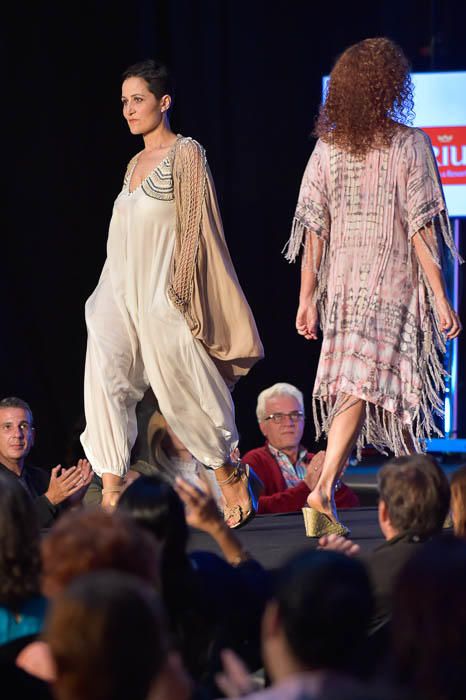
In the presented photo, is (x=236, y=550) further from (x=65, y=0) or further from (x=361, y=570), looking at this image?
(x=65, y=0)

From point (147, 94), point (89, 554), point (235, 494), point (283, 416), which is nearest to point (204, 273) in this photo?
point (147, 94)

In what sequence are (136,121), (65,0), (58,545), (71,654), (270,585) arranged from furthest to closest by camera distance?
(65,0)
(136,121)
(270,585)
(58,545)
(71,654)

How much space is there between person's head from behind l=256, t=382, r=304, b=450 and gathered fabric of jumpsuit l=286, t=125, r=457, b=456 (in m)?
1.54

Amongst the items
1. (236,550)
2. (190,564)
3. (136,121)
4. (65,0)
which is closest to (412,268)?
(136,121)

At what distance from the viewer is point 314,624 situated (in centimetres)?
193

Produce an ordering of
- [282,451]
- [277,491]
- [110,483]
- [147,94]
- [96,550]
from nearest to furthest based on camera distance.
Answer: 1. [96,550]
2. [110,483]
3. [147,94]
4. [277,491]
5. [282,451]

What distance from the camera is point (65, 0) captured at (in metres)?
6.80

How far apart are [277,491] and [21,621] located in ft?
11.1

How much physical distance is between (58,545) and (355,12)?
5.17 m

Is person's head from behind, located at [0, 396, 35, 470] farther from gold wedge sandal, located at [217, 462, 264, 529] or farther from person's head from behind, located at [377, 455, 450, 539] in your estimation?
person's head from behind, located at [377, 455, 450, 539]

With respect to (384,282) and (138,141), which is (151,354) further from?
(138,141)

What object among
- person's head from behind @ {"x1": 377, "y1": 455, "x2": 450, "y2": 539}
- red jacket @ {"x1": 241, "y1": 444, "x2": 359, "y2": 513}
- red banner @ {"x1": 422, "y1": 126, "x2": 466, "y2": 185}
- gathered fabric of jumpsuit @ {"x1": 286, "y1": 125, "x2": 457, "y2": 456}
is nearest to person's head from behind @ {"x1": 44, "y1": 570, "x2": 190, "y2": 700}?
person's head from behind @ {"x1": 377, "y1": 455, "x2": 450, "y2": 539}

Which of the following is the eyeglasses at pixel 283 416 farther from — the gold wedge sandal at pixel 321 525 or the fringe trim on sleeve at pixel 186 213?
the gold wedge sandal at pixel 321 525

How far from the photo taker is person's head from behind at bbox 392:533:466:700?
6.18 feet
